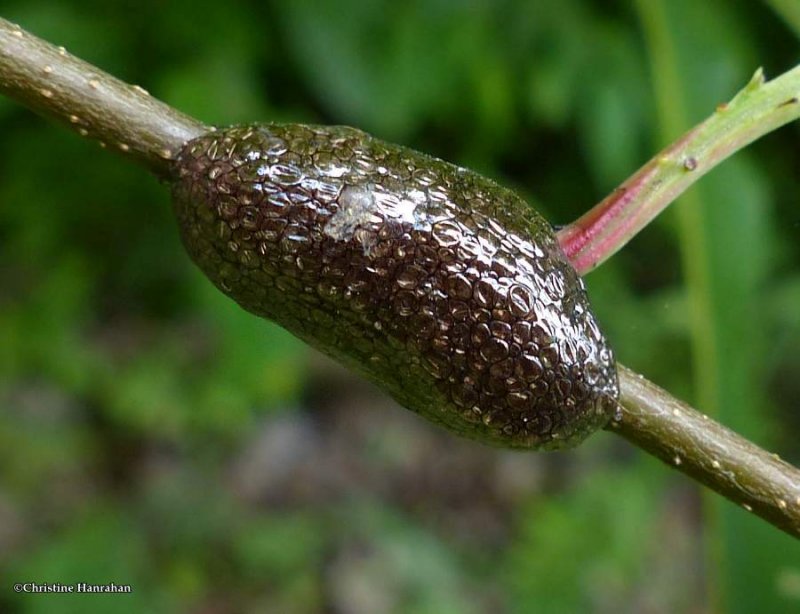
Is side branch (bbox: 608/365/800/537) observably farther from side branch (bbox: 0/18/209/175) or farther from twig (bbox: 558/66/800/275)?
side branch (bbox: 0/18/209/175)

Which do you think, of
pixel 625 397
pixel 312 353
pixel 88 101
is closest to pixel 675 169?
pixel 625 397

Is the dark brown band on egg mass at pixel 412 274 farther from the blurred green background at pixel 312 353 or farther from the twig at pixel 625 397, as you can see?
the blurred green background at pixel 312 353

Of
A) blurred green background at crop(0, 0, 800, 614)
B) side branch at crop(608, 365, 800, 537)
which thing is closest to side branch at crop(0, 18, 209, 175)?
side branch at crop(608, 365, 800, 537)

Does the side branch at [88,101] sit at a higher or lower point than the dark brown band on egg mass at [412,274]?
lower

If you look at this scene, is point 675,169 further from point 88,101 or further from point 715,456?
point 88,101

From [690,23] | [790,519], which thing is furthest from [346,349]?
[690,23]

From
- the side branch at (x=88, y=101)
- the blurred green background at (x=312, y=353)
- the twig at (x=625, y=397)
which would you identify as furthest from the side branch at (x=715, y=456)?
the blurred green background at (x=312, y=353)

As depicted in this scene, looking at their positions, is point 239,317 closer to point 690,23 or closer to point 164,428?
point 164,428
